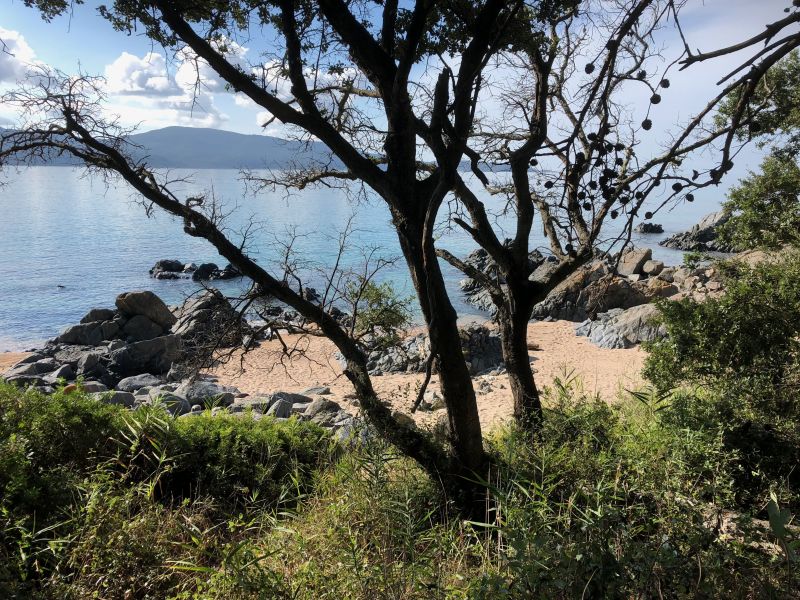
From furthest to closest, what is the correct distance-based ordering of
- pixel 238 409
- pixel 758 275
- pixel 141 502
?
pixel 238 409
pixel 758 275
pixel 141 502

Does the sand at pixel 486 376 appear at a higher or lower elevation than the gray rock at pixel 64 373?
higher

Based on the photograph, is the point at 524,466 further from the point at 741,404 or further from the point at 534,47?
the point at 534,47

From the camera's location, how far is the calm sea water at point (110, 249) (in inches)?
886

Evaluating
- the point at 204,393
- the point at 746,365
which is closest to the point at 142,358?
the point at 204,393

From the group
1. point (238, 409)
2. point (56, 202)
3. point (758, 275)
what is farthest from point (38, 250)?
point (758, 275)

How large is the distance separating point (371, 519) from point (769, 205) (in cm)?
864

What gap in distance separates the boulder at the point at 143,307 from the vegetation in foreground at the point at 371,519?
16.0 metres

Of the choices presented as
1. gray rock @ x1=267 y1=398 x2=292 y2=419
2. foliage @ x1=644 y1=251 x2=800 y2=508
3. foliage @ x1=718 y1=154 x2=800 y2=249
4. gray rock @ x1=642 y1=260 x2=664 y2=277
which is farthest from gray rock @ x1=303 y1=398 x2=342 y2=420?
gray rock @ x1=642 y1=260 x2=664 y2=277

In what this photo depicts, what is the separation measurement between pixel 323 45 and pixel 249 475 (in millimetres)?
4049

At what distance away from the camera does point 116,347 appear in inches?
→ 733

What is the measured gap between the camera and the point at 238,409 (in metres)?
12.0

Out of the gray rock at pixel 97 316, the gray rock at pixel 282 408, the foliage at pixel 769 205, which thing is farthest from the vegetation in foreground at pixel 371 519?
the gray rock at pixel 97 316

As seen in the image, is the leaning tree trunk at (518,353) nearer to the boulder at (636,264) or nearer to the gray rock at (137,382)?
the gray rock at (137,382)

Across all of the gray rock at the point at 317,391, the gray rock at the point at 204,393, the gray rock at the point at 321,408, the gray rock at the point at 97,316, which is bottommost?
A: the gray rock at the point at 97,316
